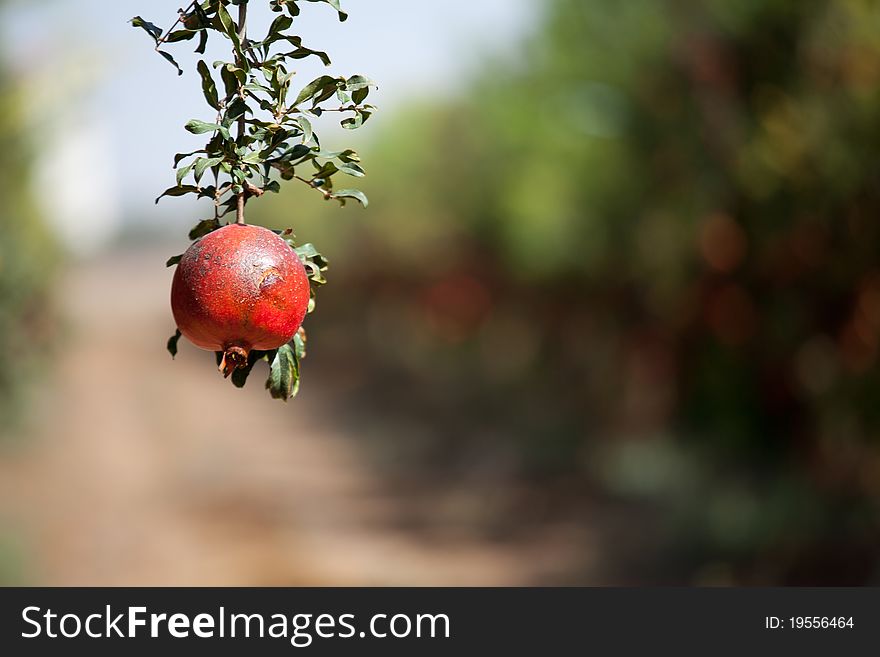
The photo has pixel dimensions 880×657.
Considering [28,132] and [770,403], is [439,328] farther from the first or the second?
[28,132]

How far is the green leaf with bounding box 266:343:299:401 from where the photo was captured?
1.12 m

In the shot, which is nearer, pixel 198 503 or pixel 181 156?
pixel 181 156

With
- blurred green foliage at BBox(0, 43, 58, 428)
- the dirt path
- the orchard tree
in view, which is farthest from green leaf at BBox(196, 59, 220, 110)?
the dirt path

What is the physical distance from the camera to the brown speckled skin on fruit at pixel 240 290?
3.47ft

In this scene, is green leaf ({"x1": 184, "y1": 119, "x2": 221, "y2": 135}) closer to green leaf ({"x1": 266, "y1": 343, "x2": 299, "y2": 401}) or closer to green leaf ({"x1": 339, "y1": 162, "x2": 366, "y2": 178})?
green leaf ({"x1": 339, "y1": 162, "x2": 366, "y2": 178})

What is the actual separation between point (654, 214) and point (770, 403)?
7.83 ft

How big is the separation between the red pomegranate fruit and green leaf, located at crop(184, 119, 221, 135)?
0.11 meters

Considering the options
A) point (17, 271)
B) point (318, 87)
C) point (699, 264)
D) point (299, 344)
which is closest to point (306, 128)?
point (318, 87)

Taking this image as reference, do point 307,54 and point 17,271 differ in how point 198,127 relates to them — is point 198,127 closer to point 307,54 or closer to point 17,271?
point 307,54

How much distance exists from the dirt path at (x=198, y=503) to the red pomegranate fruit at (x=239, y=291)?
6.51 meters

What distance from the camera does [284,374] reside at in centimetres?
113

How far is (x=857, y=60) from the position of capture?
7.68 meters

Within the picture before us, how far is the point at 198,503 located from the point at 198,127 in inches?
628

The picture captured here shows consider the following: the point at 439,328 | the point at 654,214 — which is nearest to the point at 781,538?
the point at 654,214
